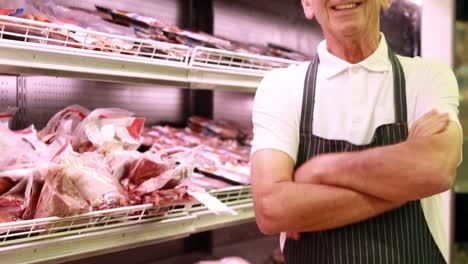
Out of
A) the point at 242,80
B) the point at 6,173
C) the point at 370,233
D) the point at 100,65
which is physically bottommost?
the point at 370,233

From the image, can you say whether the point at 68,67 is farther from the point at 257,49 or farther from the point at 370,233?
the point at 257,49

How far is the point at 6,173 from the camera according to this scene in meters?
1.20

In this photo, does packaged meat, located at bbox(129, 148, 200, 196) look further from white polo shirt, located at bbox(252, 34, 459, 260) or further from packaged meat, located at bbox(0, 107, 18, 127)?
packaged meat, located at bbox(0, 107, 18, 127)

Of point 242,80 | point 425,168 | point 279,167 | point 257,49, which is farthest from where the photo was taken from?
point 257,49

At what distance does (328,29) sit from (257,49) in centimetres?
95

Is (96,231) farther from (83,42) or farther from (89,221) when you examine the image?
(83,42)

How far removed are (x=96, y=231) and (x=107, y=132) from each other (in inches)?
14.6

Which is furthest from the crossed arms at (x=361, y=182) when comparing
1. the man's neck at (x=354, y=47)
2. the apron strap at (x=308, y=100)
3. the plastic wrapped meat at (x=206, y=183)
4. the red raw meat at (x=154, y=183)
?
the plastic wrapped meat at (x=206, y=183)

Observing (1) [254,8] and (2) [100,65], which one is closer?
(2) [100,65]

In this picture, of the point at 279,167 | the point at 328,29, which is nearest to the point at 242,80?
the point at 328,29

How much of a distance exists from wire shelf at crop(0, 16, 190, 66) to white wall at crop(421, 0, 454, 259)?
1.53 meters

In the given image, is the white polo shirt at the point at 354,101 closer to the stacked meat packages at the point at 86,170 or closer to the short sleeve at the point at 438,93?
the short sleeve at the point at 438,93

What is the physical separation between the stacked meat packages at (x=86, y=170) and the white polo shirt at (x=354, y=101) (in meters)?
0.33

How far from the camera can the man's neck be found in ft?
4.08
